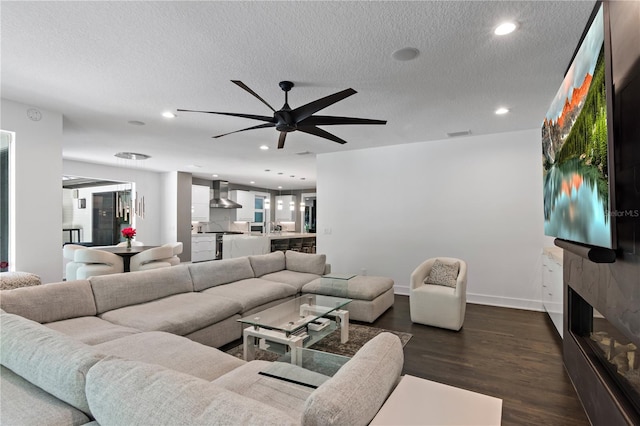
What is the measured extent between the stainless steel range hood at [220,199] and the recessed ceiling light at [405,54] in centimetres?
879

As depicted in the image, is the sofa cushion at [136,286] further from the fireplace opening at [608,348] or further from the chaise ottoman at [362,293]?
the fireplace opening at [608,348]

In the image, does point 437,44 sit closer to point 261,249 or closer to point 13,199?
point 13,199

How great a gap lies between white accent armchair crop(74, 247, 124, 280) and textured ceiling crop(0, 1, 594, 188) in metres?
1.93

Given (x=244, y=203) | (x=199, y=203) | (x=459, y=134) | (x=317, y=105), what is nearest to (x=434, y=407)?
(x=317, y=105)

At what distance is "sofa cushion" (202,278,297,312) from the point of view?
11.6 feet

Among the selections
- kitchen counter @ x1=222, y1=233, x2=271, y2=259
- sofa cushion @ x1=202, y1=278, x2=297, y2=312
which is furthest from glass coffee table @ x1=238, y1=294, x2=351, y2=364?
kitchen counter @ x1=222, y1=233, x2=271, y2=259

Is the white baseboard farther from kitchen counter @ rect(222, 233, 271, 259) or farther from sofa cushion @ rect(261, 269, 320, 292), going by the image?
kitchen counter @ rect(222, 233, 271, 259)

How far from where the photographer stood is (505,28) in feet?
7.16

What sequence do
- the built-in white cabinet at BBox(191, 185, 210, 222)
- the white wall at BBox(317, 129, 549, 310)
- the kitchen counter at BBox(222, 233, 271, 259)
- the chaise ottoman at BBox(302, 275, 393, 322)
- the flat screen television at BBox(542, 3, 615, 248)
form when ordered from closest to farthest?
the flat screen television at BBox(542, 3, 615, 248), the chaise ottoman at BBox(302, 275, 393, 322), the white wall at BBox(317, 129, 549, 310), the kitchen counter at BBox(222, 233, 271, 259), the built-in white cabinet at BBox(191, 185, 210, 222)

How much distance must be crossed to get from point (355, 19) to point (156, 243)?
877 centimetres

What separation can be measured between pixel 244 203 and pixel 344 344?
8878 millimetres

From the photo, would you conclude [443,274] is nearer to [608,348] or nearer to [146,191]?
[608,348]

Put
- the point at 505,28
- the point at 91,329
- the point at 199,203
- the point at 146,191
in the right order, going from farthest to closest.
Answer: the point at 199,203
the point at 146,191
the point at 91,329
the point at 505,28

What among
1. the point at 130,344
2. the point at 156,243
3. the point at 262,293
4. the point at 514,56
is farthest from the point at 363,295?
the point at 156,243
